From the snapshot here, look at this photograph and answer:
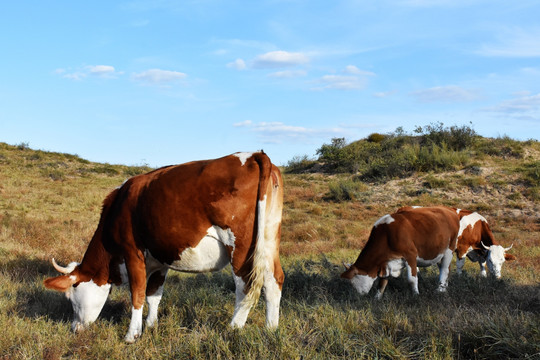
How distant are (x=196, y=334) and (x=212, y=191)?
148cm

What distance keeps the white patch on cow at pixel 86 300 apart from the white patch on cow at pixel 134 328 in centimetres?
64

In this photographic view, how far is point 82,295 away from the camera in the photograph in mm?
5750

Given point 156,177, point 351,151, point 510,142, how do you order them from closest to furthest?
1. point 156,177
2. point 510,142
3. point 351,151

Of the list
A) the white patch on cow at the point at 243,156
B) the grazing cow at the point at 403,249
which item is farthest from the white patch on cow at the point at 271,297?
the grazing cow at the point at 403,249

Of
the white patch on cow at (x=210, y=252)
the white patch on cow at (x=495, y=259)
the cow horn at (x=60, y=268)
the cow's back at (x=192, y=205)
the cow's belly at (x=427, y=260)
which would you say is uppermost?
the cow's back at (x=192, y=205)

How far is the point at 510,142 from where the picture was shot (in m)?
27.4

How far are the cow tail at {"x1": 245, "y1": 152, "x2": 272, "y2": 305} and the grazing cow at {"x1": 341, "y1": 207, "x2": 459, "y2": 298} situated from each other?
3.26m

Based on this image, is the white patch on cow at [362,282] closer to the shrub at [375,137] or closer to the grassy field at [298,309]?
the grassy field at [298,309]

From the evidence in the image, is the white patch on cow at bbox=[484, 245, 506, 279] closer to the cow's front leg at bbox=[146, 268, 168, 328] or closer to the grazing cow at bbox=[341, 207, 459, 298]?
the grazing cow at bbox=[341, 207, 459, 298]

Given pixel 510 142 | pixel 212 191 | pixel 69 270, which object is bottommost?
pixel 69 270

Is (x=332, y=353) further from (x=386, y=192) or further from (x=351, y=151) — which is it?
(x=351, y=151)

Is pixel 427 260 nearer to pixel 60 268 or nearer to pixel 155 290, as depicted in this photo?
pixel 155 290

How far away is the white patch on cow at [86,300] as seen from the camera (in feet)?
18.7

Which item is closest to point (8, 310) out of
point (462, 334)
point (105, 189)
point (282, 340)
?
point (282, 340)
